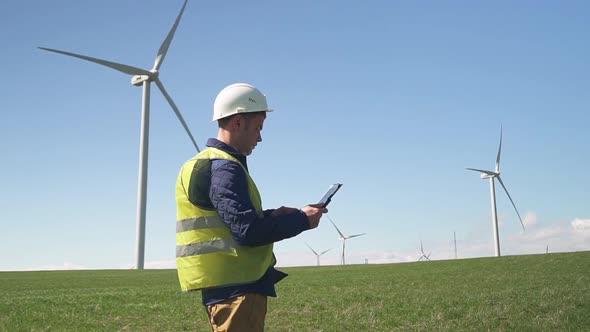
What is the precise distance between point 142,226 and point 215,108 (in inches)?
2157

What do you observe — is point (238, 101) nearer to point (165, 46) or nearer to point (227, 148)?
point (227, 148)

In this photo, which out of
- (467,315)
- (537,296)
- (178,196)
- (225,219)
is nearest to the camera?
(225,219)

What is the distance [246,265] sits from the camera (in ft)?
13.4

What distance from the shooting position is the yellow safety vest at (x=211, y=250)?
4.07 meters

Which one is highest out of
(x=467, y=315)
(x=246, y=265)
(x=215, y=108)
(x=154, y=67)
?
(x=154, y=67)

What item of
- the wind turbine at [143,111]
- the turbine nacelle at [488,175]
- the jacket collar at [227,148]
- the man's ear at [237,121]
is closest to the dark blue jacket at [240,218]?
the jacket collar at [227,148]

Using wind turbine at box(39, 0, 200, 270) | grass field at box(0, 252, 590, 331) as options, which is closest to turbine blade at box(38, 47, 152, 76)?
wind turbine at box(39, 0, 200, 270)

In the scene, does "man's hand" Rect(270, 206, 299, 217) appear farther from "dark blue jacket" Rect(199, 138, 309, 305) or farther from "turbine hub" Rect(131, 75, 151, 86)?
"turbine hub" Rect(131, 75, 151, 86)

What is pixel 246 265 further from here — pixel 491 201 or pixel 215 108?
pixel 491 201

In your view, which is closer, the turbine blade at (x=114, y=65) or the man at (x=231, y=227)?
the man at (x=231, y=227)

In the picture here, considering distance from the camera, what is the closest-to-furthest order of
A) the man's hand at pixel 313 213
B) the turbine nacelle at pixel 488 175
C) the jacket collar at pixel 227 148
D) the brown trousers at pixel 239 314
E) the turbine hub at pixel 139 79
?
the brown trousers at pixel 239 314
the man's hand at pixel 313 213
the jacket collar at pixel 227 148
the turbine hub at pixel 139 79
the turbine nacelle at pixel 488 175

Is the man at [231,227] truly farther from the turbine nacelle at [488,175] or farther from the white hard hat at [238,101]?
the turbine nacelle at [488,175]

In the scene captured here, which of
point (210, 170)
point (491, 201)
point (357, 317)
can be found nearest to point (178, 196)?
point (210, 170)

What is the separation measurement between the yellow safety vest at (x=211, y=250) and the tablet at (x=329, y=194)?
47 cm
